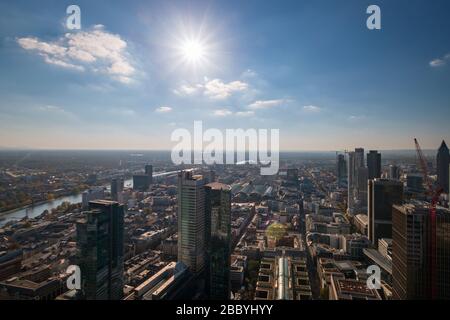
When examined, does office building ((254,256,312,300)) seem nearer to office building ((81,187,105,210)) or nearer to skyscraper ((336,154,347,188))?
office building ((81,187,105,210))

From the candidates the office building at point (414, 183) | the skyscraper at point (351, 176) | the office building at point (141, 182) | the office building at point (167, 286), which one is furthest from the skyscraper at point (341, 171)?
the office building at point (167, 286)

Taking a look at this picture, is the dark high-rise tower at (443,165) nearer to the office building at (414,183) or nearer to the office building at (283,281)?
the office building at (414,183)

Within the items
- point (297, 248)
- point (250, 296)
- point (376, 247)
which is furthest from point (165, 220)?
point (376, 247)

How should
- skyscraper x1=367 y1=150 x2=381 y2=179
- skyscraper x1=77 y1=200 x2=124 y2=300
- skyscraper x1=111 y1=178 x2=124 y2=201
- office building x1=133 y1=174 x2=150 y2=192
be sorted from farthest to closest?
1. office building x1=133 y1=174 x2=150 y2=192
2. skyscraper x1=367 y1=150 x2=381 y2=179
3. skyscraper x1=111 y1=178 x2=124 y2=201
4. skyscraper x1=77 y1=200 x2=124 y2=300

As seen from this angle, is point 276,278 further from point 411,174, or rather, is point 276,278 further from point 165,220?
point 411,174

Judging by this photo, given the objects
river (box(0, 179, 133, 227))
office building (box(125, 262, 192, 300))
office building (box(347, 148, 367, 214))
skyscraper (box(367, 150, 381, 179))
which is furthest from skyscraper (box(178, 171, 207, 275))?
skyscraper (box(367, 150, 381, 179))

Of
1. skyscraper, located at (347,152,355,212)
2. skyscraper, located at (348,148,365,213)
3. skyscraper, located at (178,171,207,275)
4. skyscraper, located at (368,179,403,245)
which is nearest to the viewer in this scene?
skyscraper, located at (178,171,207,275)

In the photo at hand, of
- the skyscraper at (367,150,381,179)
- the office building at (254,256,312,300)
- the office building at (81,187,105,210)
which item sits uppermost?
the skyscraper at (367,150,381,179)
